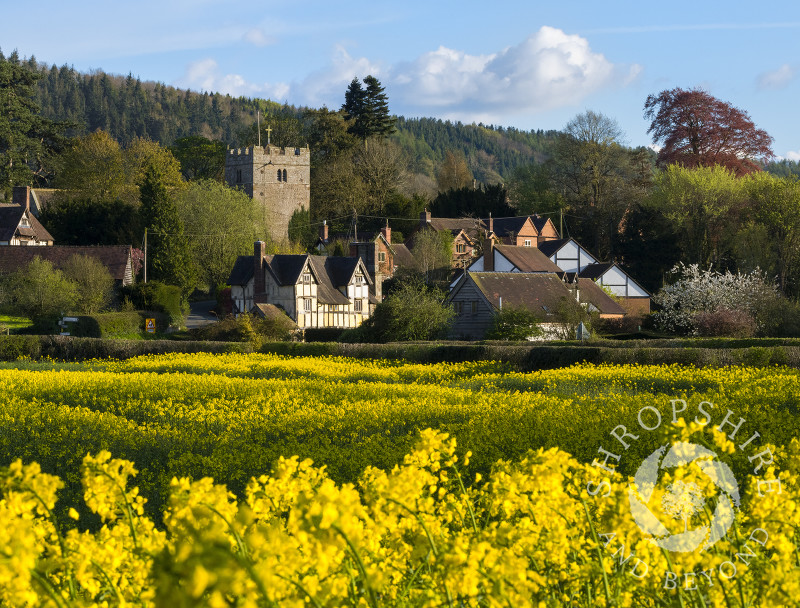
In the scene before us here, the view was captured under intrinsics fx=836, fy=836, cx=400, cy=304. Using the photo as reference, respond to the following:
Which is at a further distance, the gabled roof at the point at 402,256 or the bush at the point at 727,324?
the gabled roof at the point at 402,256

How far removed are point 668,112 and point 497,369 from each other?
187 ft

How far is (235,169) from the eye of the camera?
93.1 m

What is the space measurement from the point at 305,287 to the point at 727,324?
28746mm

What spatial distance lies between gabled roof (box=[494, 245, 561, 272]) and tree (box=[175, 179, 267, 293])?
24299 mm

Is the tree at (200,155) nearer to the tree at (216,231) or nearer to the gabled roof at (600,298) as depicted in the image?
the tree at (216,231)

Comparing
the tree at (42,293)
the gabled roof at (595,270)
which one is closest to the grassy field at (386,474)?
the tree at (42,293)

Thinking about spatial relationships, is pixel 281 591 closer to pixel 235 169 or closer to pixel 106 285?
pixel 106 285

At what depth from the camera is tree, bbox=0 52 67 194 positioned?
285 ft

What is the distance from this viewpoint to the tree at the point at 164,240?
65500mm

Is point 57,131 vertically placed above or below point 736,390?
above

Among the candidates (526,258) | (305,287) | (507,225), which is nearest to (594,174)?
(507,225)

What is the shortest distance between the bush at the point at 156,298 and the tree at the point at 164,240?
497cm

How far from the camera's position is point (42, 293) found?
52406mm

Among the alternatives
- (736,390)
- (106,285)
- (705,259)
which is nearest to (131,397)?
(736,390)
